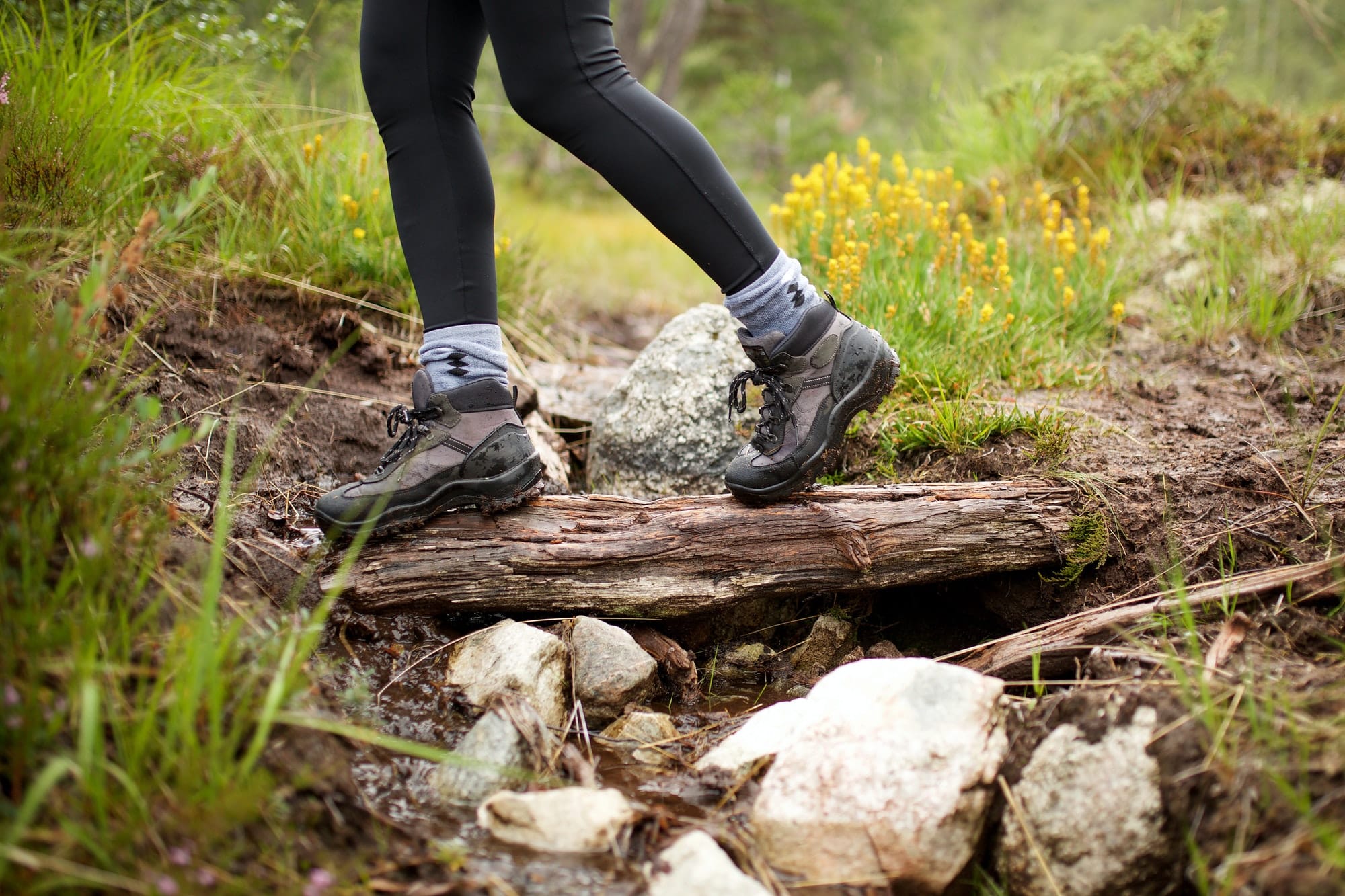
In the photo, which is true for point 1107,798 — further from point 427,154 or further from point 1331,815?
point 427,154

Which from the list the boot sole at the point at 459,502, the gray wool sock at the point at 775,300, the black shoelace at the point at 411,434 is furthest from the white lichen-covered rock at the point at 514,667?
the gray wool sock at the point at 775,300

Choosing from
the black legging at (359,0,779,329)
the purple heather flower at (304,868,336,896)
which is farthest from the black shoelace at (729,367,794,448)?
the purple heather flower at (304,868,336,896)

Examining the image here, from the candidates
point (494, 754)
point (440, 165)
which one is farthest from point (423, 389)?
point (494, 754)

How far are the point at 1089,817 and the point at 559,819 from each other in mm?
872

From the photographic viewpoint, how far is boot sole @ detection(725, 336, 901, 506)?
2.08 m

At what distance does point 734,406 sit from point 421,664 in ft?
3.50

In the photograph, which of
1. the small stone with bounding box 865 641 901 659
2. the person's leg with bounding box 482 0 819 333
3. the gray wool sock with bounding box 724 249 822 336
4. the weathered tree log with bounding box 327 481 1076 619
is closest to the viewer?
the person's leg with bounding box 482 0 819 333

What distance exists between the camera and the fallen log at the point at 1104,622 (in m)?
1.71

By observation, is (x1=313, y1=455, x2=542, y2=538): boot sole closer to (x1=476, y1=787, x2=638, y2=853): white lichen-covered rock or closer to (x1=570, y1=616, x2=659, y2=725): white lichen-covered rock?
(x1=570, y1=616, x2=659, y2=725): white lichen-covered rock

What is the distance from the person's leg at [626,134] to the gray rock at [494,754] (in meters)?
1.02

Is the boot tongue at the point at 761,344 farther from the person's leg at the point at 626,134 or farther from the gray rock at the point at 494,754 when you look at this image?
the gray rock at the point at 494,754

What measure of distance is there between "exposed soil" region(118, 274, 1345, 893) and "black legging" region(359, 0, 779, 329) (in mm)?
317

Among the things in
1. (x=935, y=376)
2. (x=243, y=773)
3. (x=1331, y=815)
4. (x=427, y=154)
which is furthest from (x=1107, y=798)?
(x=427, y=154)

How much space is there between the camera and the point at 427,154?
1979 millimetres
